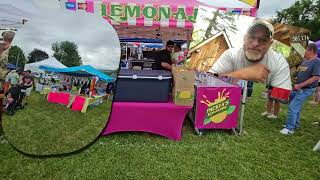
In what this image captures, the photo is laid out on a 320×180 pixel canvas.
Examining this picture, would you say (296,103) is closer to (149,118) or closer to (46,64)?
(149,118)

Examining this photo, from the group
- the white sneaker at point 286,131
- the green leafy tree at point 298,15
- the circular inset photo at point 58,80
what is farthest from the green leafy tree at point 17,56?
the white sneaker at point 286,131

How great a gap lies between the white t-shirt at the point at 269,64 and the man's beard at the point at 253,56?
1 cm

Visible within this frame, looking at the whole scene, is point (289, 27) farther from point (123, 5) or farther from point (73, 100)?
point (123, 5)

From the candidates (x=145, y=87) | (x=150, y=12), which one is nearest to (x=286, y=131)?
(x=145, y=87)

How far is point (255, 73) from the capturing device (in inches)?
46.7

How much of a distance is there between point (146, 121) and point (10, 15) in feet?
10.3

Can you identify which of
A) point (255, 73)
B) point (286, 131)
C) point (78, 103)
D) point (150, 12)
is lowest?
point (286, 131)

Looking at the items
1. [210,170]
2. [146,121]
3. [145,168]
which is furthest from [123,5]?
[210,170]

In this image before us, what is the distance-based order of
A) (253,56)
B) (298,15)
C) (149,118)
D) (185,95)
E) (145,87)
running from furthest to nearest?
(149,118), (145,87), (185,95), (298,15), (253,56)

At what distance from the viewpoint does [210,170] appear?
3.37m

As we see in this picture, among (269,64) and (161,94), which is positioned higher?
(269,64)

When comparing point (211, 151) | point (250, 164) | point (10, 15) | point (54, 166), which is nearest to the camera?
point (10, 15)

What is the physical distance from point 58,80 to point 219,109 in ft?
12.5

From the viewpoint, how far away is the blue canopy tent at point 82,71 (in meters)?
1.07
